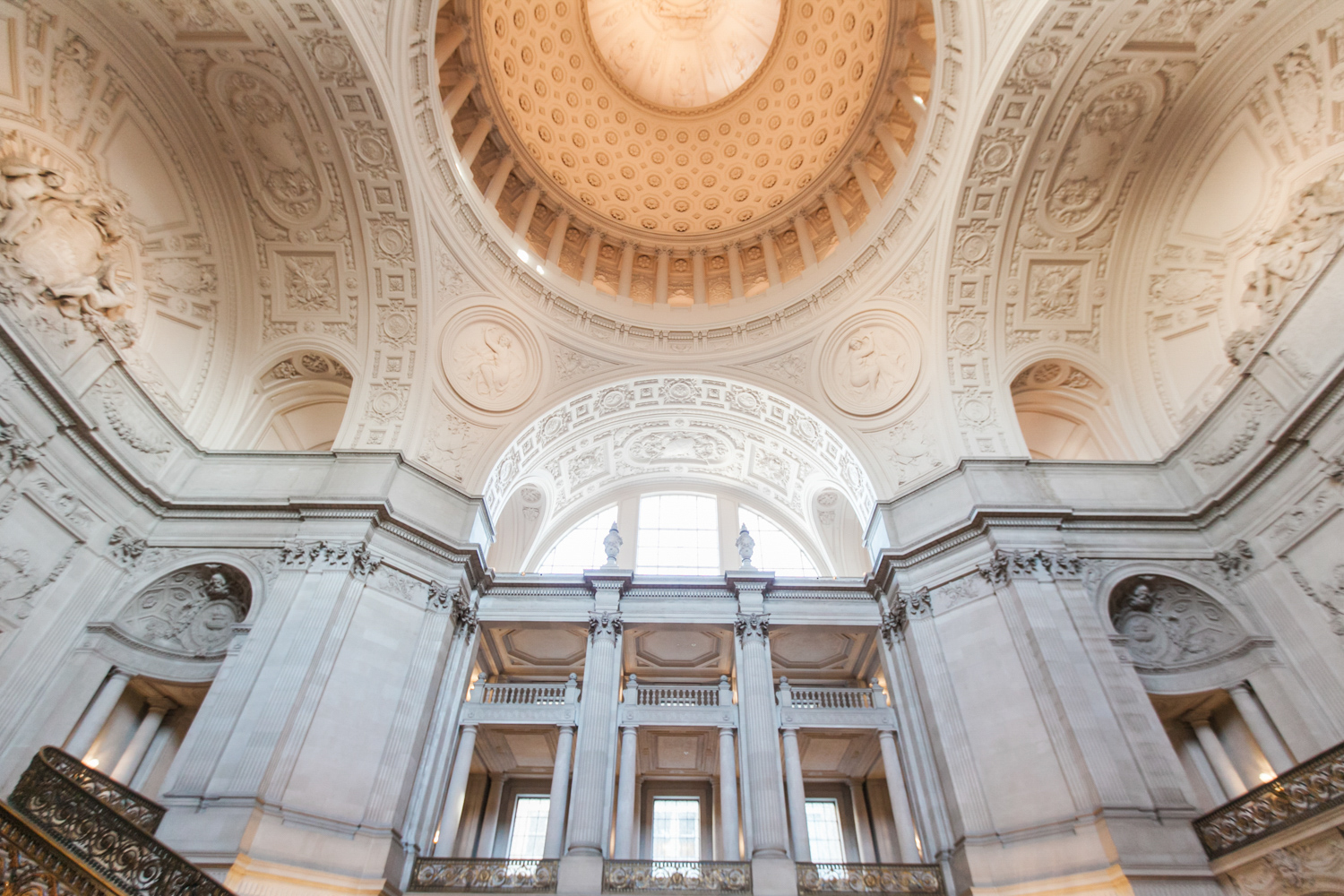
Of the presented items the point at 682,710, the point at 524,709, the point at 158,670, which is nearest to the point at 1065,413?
the point at 682,710

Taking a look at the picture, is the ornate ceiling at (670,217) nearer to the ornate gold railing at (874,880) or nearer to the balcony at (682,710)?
the balcony at (682,710)

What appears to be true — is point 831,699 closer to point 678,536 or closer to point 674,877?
point 674,877

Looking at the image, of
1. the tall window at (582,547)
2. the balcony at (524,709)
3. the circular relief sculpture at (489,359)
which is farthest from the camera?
the tall window at (582,547)

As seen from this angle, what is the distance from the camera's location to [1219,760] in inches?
435

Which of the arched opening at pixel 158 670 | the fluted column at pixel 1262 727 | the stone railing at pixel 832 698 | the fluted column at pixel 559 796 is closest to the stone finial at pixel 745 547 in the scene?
the stone railing at pixel 832 698

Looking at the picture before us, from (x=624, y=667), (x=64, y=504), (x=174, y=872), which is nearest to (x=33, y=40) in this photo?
(x=64, y=504)

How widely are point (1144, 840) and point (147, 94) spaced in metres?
20.1

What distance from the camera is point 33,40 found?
430 inches

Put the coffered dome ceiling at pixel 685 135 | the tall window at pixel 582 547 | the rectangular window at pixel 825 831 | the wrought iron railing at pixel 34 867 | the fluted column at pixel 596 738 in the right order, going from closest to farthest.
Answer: the wrought iron railing at pixel 34 867, the fluted column at pixel 596 738, the rectangular window at pixel 825 831, the coffered dome ceiling at pixel 685 135, the tall window at pixel 582 547

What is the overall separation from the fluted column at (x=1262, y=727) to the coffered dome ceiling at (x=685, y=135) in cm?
1237

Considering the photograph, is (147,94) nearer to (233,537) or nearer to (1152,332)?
(233,537)

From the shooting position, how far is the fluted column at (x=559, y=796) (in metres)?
12.0

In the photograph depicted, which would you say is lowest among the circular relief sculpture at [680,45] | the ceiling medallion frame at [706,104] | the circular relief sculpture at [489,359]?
the circular relief sculpture at [489,359]

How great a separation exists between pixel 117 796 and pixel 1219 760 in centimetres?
1620
